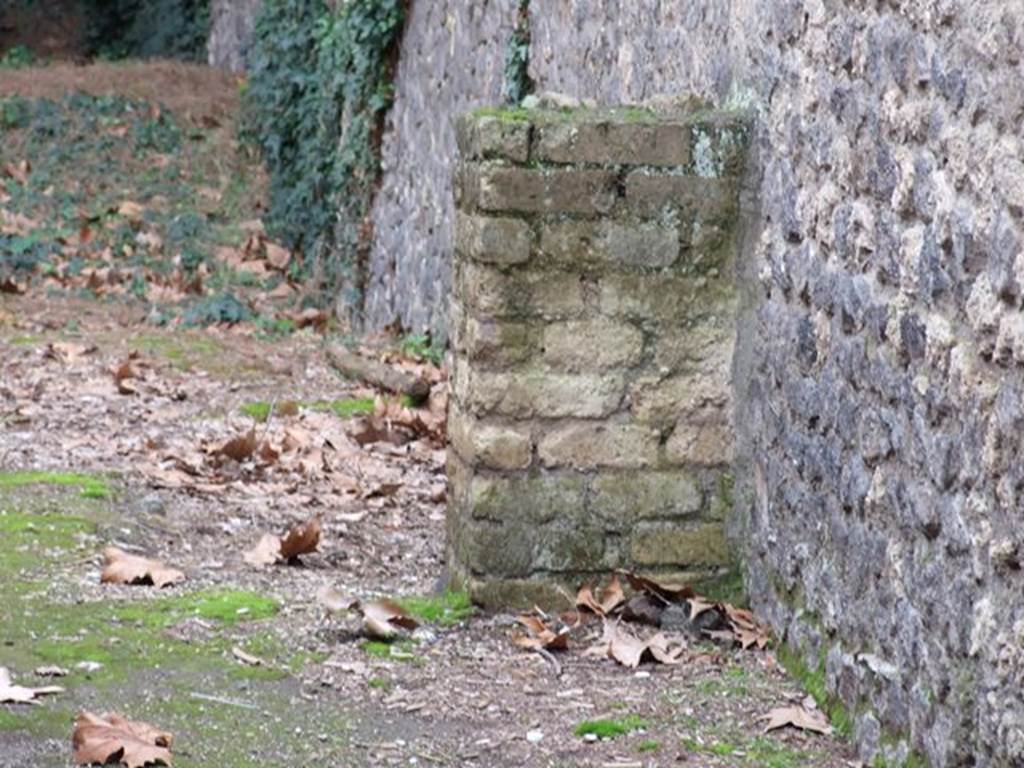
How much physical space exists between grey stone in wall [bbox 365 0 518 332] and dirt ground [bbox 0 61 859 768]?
246 centimetres

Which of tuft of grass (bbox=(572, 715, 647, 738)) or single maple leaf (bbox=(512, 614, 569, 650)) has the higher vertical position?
tuft of grass (bbox=(572, 715, 647, 738))

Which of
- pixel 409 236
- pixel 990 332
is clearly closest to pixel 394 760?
pixel 990 332

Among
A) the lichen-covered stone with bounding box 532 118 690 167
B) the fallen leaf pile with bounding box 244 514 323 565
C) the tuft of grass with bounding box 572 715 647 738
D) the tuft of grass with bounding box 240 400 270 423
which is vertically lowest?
the tuft of grass with bounding box 240 400 270 423

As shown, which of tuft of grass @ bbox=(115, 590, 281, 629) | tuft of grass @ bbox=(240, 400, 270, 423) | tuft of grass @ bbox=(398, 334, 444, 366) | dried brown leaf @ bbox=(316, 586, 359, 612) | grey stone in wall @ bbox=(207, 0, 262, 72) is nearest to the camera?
tuft of grass @ bbox=(115, 590, 281, 629)

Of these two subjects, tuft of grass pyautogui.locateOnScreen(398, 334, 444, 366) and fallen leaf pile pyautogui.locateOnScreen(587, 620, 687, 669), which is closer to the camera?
fallen leaf pile pyautogui.locateOnScreen(587, 620, 687, 669)

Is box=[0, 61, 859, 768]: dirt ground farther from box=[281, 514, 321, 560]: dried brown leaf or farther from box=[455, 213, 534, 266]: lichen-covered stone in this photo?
box=[455, 213, 534, 266]: lichen-covered stone

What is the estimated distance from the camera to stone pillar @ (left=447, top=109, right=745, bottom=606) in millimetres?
5664

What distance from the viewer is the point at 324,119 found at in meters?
13.8

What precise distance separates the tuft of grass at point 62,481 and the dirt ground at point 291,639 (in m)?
0.02

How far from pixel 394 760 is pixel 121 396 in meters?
5.44

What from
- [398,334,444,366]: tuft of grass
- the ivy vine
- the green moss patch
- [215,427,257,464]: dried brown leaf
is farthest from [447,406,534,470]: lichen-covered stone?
[398,334,444,366]: tuft of grass

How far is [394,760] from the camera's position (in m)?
4.48

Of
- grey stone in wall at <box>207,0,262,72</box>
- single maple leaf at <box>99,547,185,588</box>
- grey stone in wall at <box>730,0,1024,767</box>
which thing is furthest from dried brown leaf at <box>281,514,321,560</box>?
grey stone in wall at <box>207,0,262,72</box>

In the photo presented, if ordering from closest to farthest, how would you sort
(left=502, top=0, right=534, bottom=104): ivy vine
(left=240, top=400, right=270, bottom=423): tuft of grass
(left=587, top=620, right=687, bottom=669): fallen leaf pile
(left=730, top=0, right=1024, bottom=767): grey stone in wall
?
1. (left=730, top=0, right=1024, bottom=767): grey stone in wall
2. (left=587, top=620, right=687, bottom=669): fallen leaf pile
3. (left=240, top=400, right=270, bottom=423): tuft of grass
4. (left=502, top=0, right=534, bottom=104): ivy vine
